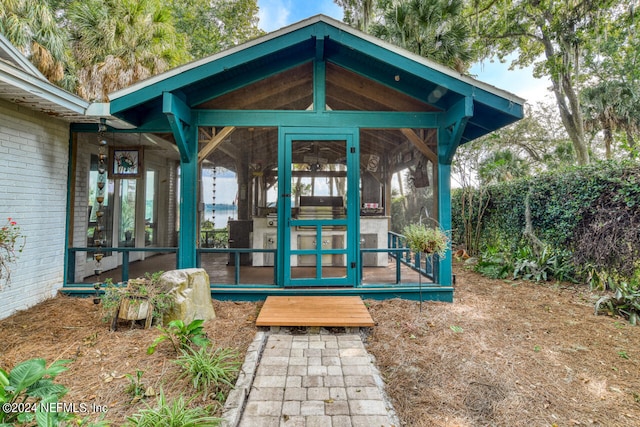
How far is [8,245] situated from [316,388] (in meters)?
3.57

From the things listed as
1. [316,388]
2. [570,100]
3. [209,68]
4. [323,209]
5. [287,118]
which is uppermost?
[570,100]

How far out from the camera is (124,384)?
85.6 inches

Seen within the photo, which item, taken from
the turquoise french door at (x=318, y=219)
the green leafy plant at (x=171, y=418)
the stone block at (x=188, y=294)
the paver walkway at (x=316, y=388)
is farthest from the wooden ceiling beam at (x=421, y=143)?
the green leafy plant at (x=171, y=418)

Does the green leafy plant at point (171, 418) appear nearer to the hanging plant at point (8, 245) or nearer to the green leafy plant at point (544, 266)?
the hanging plant at point (8, 245)

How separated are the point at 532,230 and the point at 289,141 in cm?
493

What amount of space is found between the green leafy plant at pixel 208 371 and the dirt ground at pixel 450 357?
92mm

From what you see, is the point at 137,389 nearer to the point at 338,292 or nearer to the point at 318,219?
the point at 338,292

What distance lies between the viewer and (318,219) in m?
4.06

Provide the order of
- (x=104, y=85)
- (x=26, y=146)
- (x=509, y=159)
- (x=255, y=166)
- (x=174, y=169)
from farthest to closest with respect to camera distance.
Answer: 1. (x=509, y=159)
2. (x=104, y=85)
3. (x=174, y=169)
4. (x=255, y=166)
5. (x=26, y=146)

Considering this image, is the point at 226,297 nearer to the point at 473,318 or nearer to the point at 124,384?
the point at 124,384

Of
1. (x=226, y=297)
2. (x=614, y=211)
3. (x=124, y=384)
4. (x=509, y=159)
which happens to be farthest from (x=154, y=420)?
(x=509, y=159)

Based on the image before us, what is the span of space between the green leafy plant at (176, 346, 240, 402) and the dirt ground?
92 mm

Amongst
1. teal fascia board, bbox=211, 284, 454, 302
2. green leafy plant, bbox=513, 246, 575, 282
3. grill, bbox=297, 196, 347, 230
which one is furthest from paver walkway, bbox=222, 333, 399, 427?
green leafy plant, bbox=513, 246, 575, 282

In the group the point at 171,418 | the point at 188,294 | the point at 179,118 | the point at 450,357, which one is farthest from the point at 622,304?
the point at 179,118
